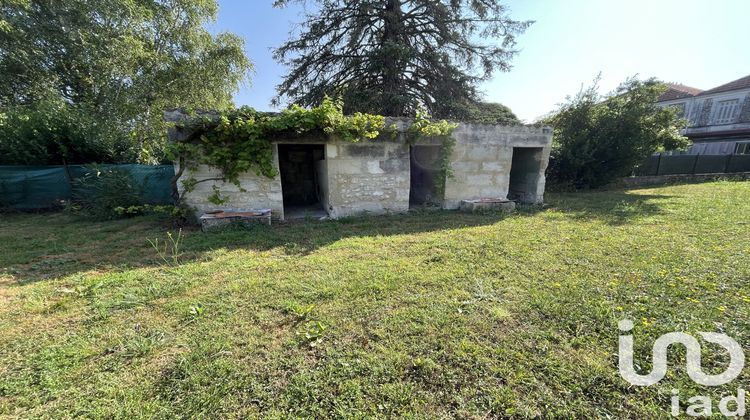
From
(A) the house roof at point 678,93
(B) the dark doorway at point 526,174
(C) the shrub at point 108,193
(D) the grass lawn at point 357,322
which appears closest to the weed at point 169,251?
(D) the grass lawn at point 357,322

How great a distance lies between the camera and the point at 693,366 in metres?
1.85

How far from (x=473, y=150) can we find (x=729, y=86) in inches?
1073

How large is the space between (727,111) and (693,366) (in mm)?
30220

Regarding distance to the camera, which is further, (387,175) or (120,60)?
(120,60)

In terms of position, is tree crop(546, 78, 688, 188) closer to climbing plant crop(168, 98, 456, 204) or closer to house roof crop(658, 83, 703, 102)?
climbing plant crop(168, 98, 456, 204)

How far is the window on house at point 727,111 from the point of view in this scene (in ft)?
62.5

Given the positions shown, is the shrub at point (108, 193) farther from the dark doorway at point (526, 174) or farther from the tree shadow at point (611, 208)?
the dark doorway at point (526, 174)

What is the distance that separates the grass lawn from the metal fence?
11323 millimetres

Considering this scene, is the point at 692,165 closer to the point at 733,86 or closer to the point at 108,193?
the point at 733,86

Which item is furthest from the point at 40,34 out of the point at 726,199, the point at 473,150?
the point at 726,199

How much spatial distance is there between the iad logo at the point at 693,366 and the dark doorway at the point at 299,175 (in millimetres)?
7152

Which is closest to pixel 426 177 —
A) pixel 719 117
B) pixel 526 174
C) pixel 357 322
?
pixel 526 174

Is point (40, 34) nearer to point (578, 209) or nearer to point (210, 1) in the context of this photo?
point (210, 1)

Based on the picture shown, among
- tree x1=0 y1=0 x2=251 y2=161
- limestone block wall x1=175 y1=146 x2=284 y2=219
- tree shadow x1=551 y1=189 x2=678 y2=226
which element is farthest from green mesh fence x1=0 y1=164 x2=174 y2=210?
tree shadow x1=551 y1=189 x2=678 y2=226
